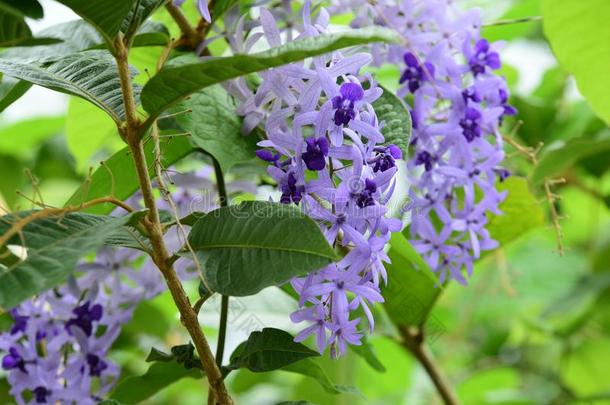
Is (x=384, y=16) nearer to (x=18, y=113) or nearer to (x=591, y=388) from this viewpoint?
(x=591, y=388)

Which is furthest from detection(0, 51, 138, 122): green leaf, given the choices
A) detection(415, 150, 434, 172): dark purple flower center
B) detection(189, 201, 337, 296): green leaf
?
detection(415, 150, 434, 172): dark purple flower center

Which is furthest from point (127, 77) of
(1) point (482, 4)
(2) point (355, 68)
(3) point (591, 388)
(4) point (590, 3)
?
(3) point (591, 388)

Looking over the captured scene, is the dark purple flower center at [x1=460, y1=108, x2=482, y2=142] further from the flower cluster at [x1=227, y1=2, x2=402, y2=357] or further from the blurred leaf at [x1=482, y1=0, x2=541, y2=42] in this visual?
the blurred leaf at [x1=482, y1=0, x2=541, y2=42]

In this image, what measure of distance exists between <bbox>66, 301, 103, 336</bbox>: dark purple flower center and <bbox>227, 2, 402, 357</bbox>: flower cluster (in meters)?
0.36

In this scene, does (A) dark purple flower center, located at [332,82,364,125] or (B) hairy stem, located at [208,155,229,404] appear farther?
(B) hairy stem, located at [208,155,229,404]

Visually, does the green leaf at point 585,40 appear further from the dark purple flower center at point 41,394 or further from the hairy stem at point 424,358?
the dark purple flower center at point 41,394

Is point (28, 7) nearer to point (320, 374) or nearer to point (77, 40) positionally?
point (77, 40)

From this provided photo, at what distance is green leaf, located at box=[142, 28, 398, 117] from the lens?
579 millimetres

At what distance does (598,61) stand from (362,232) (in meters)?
0.44

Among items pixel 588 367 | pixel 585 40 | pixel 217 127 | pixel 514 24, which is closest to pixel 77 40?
pixel 217 127

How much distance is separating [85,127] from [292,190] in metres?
0.68

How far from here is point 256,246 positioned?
0.69 m

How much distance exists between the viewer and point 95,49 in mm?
927

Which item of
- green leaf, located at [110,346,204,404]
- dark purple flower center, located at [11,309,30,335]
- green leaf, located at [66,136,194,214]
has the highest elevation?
green leaf, located at [66,136,194,214]
